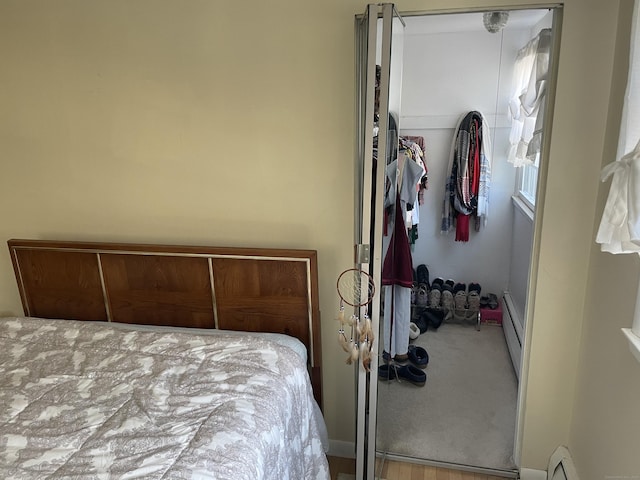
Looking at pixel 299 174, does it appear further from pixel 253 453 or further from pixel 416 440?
pixel 416 440

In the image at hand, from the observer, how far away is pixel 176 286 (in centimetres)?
223

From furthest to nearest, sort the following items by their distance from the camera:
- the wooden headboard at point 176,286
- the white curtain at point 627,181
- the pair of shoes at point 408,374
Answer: the pair of shoes at point 408,374, the wooden headboard at point 176,286, the white curtain at point 627,181

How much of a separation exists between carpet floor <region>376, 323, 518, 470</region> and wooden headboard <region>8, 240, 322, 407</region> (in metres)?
0.49

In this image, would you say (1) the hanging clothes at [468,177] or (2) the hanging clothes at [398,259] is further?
(1) the hanging clothes at [468,177]

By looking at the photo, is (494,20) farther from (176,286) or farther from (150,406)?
(150,406)

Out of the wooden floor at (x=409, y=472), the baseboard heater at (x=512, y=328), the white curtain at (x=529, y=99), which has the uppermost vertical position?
the white curtain at (x=529, y=99)

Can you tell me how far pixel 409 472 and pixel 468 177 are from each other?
142cm

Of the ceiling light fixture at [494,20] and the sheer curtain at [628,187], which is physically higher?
the ceiling light fixture at [494,20]

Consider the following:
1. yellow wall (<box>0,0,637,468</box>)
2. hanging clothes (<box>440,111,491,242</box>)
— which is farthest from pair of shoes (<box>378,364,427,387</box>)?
hanging clothes (<box>440,111,491,242</box>)

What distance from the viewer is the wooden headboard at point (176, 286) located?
6.89 ft

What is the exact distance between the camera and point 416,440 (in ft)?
7.84

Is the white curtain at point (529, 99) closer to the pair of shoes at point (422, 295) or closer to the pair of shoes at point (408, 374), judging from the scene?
the pair of shoes at point (422, 295)

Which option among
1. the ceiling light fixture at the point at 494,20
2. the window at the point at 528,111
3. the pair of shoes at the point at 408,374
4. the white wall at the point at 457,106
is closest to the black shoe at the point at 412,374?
the pair of shoes at the point at 408,374

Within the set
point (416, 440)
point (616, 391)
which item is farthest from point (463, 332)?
point (616, 391)
